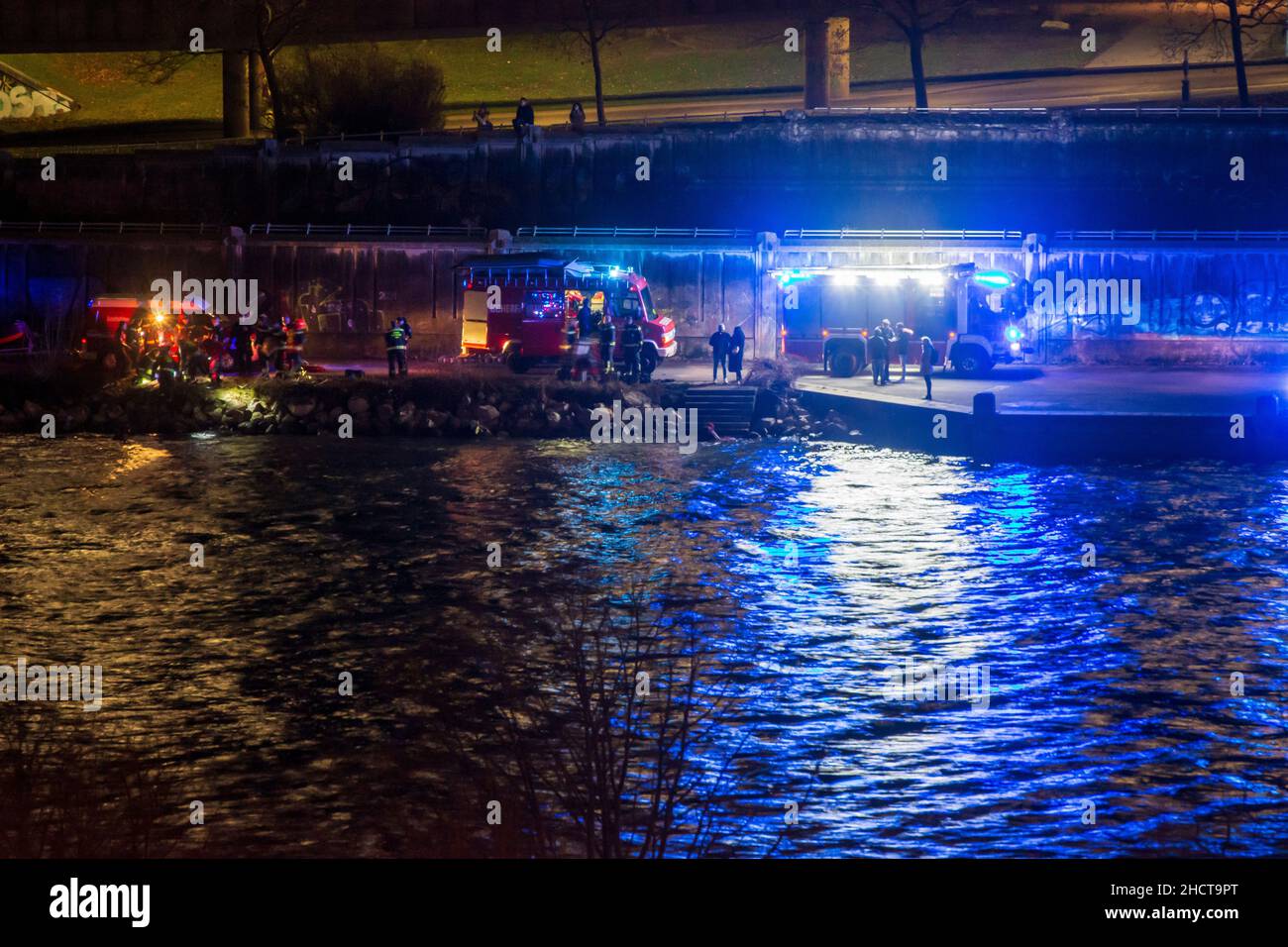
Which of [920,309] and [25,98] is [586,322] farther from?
Answer: [25,98]

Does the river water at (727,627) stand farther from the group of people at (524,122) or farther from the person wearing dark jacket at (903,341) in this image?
the group of people at (524,122)

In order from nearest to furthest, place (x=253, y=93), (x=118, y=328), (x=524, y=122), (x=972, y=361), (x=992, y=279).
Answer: (x=972, y=361)
(x=992, y=279)
(x=118, y=328)
(x=524, y=122)
(x=253, y=93)

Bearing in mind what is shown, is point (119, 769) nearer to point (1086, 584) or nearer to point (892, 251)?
point (1086, 584)

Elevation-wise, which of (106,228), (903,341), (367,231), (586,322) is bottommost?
(903,341)

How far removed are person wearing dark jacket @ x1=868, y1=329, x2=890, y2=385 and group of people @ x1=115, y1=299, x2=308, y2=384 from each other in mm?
14427

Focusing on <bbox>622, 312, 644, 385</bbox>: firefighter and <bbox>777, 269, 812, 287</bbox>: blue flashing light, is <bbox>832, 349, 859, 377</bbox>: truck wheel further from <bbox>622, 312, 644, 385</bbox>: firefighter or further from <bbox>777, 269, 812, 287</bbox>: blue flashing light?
<bbox>622, 312, 644, 385</bbox>: firefighter

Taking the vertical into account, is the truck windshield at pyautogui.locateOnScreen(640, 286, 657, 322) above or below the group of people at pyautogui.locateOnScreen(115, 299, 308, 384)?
above

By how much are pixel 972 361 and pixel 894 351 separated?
2.00 meters

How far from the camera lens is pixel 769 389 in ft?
111

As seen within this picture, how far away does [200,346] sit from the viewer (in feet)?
126

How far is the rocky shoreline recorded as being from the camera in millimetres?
34250

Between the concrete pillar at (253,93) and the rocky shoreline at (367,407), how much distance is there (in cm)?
2581

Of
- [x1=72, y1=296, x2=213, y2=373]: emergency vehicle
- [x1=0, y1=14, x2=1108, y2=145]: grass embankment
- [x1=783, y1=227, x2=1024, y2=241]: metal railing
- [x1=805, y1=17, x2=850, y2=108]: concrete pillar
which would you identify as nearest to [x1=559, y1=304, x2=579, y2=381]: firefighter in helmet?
[x1=783, y1=227, x2=1024, y2=241]: metal railing

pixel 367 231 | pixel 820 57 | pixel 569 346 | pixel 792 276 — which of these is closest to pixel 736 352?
pixel 569 346
